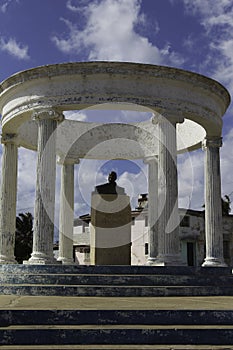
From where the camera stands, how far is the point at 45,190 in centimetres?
2041

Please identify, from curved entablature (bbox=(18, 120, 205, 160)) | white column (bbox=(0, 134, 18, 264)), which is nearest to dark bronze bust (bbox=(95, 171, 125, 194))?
white column (bbox=(0, 134, 18, 264))

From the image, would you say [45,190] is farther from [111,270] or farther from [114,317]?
[114,317]

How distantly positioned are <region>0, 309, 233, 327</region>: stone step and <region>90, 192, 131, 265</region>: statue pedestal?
492 inches

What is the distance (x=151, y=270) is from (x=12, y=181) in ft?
31.4

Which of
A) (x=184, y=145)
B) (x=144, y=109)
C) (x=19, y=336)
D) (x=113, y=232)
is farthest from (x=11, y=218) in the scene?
(x=19, y=336)

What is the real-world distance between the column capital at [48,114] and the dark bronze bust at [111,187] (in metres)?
5.09

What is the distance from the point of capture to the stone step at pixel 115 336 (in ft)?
32.6

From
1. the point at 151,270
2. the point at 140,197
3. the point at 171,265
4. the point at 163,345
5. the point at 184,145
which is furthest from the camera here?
the point at 140,197

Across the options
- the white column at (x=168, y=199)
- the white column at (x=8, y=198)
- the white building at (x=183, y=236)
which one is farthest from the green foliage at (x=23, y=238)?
the white column at (x=168, y=199)

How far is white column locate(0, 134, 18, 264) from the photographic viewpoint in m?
23.4

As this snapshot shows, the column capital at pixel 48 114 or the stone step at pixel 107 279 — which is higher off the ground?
the column capital at pixel 48 114

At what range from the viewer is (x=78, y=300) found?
1391cm

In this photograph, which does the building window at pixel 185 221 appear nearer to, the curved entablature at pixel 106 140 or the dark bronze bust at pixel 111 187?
the curved entablature at pixel 106 140

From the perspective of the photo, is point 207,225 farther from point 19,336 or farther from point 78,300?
point 19,336
